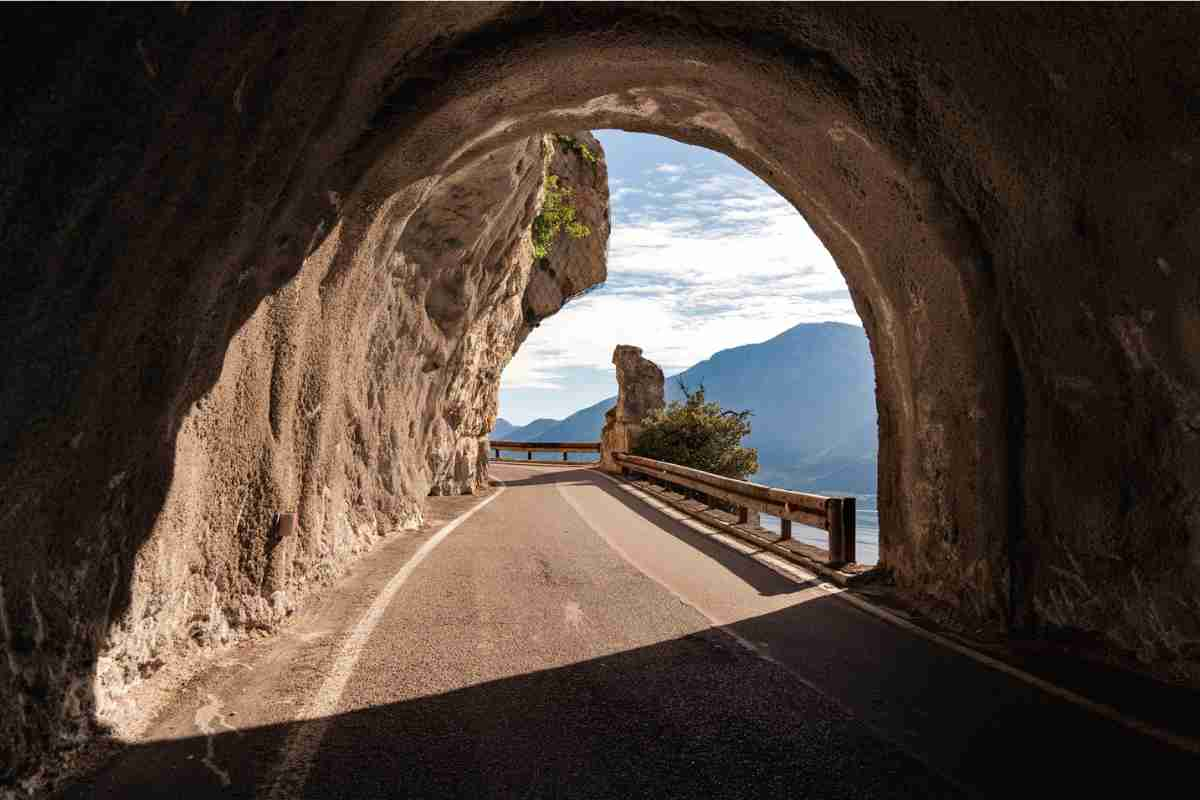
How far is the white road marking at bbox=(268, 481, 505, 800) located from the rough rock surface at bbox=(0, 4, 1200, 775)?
0.87 metres

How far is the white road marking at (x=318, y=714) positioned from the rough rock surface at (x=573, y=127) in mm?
871

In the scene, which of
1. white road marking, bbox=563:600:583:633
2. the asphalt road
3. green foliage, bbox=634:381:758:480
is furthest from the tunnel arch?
green foliage, bbox=634:381:758:480

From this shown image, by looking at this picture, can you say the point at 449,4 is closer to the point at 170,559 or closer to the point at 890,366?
the point at 170,559

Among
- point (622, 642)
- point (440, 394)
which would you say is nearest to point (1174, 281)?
point (622, 642)

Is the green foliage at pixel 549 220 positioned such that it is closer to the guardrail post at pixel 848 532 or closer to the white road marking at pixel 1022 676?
the guardrail post at pixel 848 532

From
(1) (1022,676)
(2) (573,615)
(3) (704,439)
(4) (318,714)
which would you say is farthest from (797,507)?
(3) (704,439)

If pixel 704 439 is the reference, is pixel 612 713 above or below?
below

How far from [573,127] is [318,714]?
21.0 feet

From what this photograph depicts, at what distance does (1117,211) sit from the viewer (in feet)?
15.7

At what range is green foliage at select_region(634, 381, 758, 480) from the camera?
841 inches

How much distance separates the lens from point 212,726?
3.79m

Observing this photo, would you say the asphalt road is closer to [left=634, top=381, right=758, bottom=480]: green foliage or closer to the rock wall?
the rock wall

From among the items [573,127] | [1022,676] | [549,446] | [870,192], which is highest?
[573,127]

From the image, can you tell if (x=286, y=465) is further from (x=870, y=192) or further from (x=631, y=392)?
(x=631, y=392)
